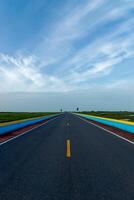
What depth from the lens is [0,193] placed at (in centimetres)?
455

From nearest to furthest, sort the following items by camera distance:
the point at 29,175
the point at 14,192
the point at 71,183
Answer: the point at 14,192 → the point at 71,183 → the point at 29,175

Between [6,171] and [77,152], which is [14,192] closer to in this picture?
[6,171]

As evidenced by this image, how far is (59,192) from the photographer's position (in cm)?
455

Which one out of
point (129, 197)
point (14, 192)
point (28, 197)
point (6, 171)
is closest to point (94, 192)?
point (129, 197)

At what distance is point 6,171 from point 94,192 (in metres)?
2.96

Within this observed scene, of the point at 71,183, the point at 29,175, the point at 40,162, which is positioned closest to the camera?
the point at 71,183

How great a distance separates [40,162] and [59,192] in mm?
2905

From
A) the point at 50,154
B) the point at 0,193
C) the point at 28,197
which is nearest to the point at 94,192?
the point at 28,197

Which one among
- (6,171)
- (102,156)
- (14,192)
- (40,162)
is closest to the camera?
(14,192)

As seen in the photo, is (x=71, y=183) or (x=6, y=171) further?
(x=6, y=171)

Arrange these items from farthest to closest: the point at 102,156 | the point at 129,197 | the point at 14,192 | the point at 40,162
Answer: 1. the point at 102,156
2. the point at 40,162
3. the point at 14,192
4. the point at 129,197

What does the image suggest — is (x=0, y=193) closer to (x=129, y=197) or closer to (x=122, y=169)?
(x=129, y=197)

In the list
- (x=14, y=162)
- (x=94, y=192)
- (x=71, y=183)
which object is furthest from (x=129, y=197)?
(x=14, y=162)

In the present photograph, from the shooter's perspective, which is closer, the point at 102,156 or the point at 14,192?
the point at 14,192
